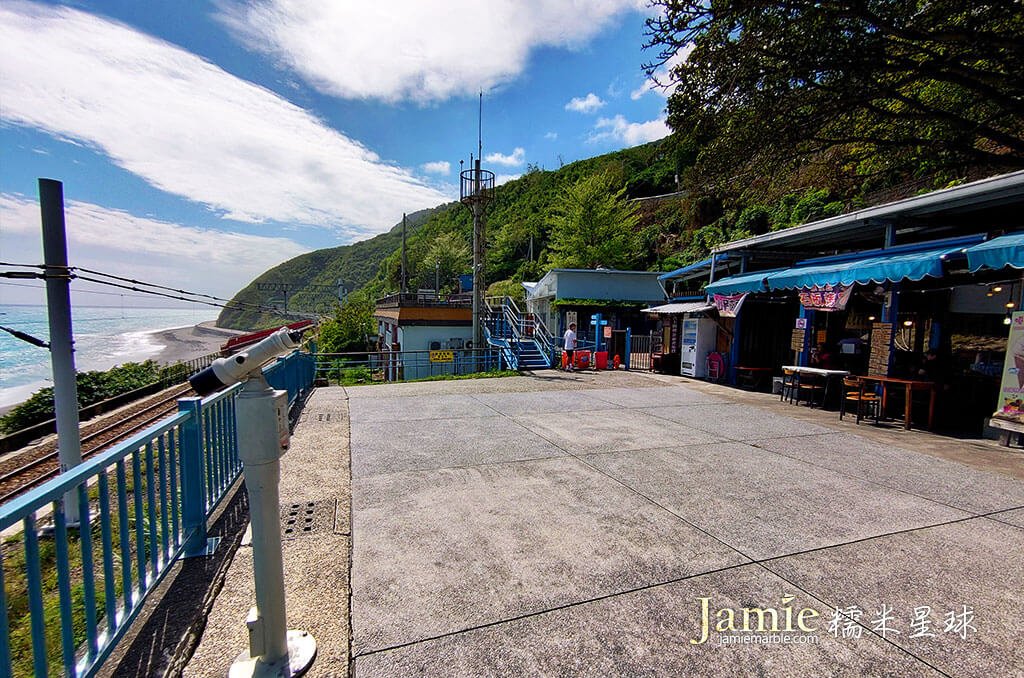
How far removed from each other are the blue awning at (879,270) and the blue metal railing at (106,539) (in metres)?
8.92

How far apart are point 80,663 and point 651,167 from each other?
192ft

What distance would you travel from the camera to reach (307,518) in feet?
12.0

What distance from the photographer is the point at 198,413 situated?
3.23 meters

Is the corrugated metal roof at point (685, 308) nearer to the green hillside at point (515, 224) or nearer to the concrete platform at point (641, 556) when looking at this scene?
the green hillside at point (515, 224)

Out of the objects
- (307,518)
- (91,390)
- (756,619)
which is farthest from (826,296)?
(91,390)

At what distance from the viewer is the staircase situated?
16.4 metres

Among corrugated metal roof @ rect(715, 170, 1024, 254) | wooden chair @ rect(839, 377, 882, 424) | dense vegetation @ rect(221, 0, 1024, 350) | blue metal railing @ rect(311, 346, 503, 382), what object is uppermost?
dense vegetation @ rect(221, 0, 1024, 350)

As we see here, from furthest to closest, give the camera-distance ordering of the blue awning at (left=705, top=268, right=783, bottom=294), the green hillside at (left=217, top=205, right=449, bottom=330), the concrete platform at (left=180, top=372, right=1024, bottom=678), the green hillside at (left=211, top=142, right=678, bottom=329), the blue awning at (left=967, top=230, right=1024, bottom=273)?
the green hillside at (left=217, top=205, right=449, bottom=330) → the green hillside at (left=211, top=142, right=678, bottom=329) → the blue awning at (left=705, top=268, right=783, bottom=294) → the blue awning at (left=967, top=230, right=1024, bottom=273) → the concrete platform at (left=180, top=372, right=1024, bottom=678)

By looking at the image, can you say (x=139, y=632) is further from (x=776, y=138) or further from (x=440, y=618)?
(x=776, y=138)

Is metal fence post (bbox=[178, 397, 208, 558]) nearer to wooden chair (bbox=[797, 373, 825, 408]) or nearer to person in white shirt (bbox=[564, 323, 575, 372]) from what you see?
wooden chair (bbox=[797, 373, 825, 408])

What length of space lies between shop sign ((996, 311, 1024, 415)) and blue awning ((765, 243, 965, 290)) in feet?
4.00

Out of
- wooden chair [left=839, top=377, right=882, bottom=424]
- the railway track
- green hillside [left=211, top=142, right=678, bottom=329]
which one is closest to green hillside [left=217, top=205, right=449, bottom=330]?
green hillside [left=211, top=142, right=678, bottom=329]

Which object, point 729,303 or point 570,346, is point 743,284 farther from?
point 570,346

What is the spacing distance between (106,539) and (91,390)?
26440 millimetres
